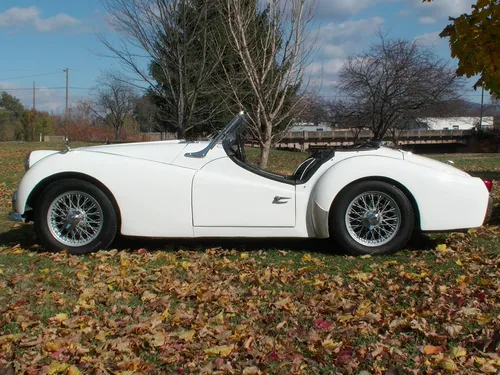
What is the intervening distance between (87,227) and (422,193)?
311 cm

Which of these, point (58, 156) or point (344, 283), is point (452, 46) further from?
point (58, 156)

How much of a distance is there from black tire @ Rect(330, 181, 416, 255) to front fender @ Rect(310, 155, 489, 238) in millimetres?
64

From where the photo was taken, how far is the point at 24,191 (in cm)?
570

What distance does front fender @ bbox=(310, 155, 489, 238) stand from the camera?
5492 mm

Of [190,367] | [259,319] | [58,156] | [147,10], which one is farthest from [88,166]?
[147,10]

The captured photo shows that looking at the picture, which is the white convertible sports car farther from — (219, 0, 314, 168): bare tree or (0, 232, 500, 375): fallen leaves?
(219, 0, 314, 168): bare tree

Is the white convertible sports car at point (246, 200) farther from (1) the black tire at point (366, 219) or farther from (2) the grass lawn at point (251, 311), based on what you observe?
(2) the grass lawn at point (251, 311)

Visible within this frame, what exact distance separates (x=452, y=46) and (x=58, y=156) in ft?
13.9

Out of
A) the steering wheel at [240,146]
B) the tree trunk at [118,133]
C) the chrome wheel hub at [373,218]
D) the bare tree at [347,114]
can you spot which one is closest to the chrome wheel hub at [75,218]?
the steering wheel at [240,146]

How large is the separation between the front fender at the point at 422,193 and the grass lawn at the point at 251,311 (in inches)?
12.3

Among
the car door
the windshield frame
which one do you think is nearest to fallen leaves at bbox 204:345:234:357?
the car door

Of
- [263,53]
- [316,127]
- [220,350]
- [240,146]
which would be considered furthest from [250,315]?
[316,127]

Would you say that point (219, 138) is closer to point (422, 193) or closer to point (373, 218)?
point (373, 218)

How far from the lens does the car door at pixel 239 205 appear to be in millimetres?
5508
